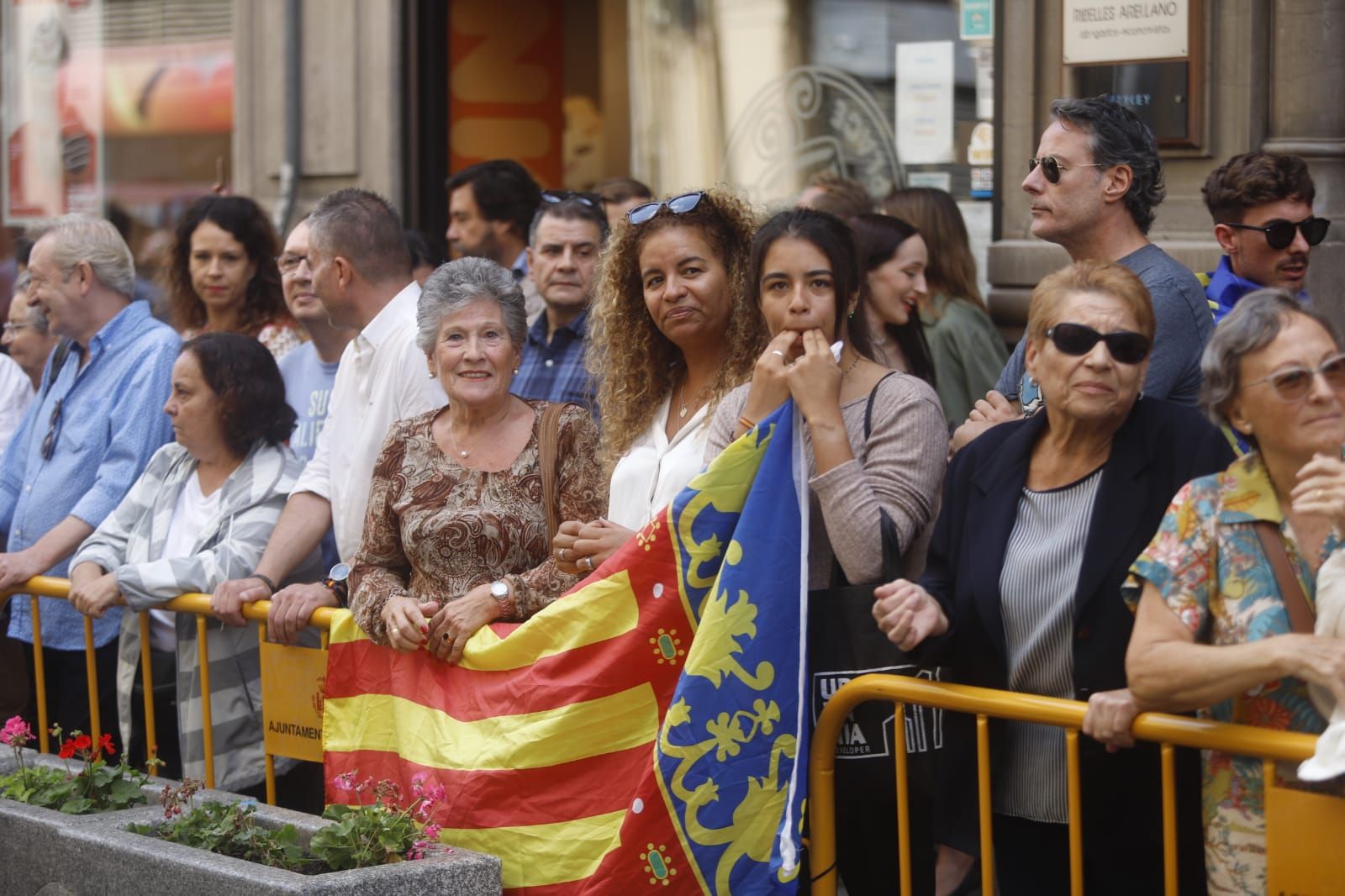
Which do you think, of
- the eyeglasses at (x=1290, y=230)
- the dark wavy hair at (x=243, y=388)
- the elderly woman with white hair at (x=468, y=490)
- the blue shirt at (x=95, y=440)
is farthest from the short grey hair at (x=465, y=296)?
the eyeglasses at (x=1290, y=230)

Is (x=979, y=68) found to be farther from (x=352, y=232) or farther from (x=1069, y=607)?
(x=1069, y=607)

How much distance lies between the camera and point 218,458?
19.8 feet

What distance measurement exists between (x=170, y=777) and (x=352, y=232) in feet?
6.50

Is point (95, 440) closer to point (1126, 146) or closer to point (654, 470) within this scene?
point (654, 470)

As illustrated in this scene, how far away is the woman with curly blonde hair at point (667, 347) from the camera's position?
4812 mm

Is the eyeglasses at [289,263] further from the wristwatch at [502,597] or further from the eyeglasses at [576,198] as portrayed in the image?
the wristwatch at [502,597]

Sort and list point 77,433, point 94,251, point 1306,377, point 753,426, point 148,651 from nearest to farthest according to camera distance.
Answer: point 1306,377
point 753,426
point 148,651
point 77,433
point 94,251

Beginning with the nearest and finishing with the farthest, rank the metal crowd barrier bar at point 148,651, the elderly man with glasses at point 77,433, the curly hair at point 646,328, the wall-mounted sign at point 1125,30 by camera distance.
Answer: the curly hair at point 646,328
the metal crowd barrier bar at point 148,651
the elderly man with glasses at point 77,433
the wall-mounted sign at point 1125,30

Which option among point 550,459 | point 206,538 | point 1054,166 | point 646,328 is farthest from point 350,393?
point 1054,166

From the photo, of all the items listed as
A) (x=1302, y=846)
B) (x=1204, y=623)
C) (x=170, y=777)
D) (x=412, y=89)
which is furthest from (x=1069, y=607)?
(x=412, y=89)

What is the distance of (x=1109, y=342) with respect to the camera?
12.6 ft

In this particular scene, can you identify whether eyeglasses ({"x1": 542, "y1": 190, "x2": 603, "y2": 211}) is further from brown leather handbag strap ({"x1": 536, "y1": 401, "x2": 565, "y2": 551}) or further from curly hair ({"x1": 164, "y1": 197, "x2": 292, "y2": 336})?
brown leather handbag strap ({"x1": 536, "y1": 401, "x2": 565, "y2": 551})

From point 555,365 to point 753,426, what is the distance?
221 cm

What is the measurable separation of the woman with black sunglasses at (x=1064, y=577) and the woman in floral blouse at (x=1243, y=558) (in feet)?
0.69
